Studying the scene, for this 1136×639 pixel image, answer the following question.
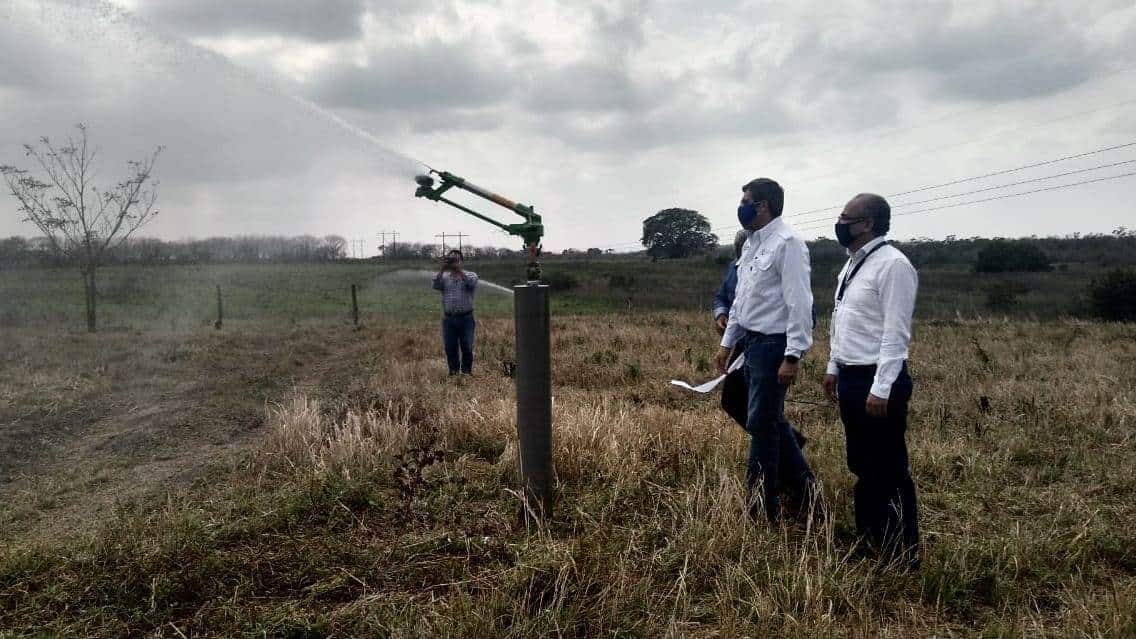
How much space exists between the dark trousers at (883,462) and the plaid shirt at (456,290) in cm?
690

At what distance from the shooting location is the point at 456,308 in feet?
32.7

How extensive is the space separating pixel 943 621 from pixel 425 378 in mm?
7243

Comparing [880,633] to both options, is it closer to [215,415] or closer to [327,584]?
[327,584]

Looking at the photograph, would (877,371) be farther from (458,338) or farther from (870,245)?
(458,338)

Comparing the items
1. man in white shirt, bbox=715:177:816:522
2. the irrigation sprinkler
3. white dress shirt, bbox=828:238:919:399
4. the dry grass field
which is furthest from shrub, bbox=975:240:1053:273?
the irrigation sprinkler

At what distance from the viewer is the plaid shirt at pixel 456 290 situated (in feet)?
32.7

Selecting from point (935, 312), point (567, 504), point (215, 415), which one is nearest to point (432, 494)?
point (567, 504)

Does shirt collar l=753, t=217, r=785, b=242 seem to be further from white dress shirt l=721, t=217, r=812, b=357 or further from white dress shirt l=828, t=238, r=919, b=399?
white dress shirt l=828, t=238, r=919, b=399

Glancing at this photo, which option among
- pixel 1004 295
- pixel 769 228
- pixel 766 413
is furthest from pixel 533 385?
pixel 1004 295

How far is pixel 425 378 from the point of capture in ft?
31.1

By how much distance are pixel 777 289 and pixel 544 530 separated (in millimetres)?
1794

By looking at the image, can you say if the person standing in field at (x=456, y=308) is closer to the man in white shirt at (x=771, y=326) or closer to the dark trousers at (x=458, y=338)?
the dark trousers at (x=458, y=338)

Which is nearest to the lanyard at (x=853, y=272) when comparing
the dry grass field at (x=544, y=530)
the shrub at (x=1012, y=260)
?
the dry grass field at (x=544, y=530)

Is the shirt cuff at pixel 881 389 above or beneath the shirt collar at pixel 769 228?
beneath
